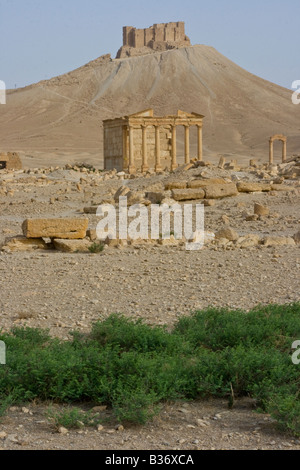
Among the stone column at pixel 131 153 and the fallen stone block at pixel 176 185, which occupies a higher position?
the stone column at pixel 131 153

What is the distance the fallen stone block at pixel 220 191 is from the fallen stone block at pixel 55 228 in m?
7.94

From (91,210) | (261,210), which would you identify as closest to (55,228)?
(91,210)

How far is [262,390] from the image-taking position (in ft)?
18.0

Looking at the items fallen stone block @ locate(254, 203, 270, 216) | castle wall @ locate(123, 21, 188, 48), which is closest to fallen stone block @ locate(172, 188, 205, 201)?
fallen stone block @ locate(254, 203, 270, 216)

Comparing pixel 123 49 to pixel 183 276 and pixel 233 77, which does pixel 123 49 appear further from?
pixel 183 276

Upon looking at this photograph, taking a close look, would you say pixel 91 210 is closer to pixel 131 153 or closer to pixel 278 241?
pixel 278 241

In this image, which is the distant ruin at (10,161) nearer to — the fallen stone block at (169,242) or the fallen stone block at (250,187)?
the fallen stone block at (250,187)

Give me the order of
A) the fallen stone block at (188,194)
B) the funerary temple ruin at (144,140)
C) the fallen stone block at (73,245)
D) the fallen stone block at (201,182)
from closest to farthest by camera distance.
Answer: the fallen stone block at (73,245)
the fallen stone block at (188,194)
the fallen stone block at (201,182)
the funerary temple ruin at (144,140)

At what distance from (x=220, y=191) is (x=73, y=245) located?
9.06 meters

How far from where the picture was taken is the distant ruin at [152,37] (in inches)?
5340

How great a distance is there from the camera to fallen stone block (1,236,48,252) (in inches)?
496

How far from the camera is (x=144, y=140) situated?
39875 mm

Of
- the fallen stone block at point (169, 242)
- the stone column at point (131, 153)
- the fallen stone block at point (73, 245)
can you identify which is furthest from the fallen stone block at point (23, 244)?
the stone column at point (131, 153)
